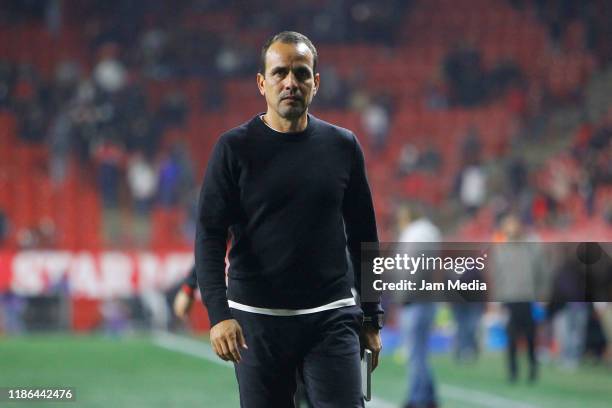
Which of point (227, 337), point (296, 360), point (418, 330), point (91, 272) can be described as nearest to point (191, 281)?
point (296, 360)

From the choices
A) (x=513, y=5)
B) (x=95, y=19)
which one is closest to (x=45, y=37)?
(x=95, y=19)

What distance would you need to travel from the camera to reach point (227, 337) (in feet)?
12.5

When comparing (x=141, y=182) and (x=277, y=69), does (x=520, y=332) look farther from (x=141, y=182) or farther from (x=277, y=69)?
(x=141, y=182)

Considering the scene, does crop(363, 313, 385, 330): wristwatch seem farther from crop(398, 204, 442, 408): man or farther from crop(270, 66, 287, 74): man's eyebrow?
crop(398, 204, 442, 408): man

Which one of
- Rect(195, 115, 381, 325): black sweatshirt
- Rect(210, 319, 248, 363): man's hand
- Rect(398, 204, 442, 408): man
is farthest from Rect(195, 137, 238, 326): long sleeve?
Rect(398, 204, 442, 408): man

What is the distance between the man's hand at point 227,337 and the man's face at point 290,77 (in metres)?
0.74

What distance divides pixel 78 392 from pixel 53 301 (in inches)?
365

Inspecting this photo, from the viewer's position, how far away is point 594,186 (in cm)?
1975

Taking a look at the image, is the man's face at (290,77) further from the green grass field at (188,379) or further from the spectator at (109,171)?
the spectator at (109,171)

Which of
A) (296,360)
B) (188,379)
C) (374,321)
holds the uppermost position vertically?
(374,321)

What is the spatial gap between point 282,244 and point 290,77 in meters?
0.57

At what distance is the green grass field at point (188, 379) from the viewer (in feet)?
33.4

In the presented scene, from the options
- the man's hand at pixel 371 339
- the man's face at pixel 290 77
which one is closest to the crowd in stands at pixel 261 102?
the man's hand at pixel 371 339

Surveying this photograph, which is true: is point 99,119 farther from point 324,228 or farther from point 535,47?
point 324,228
